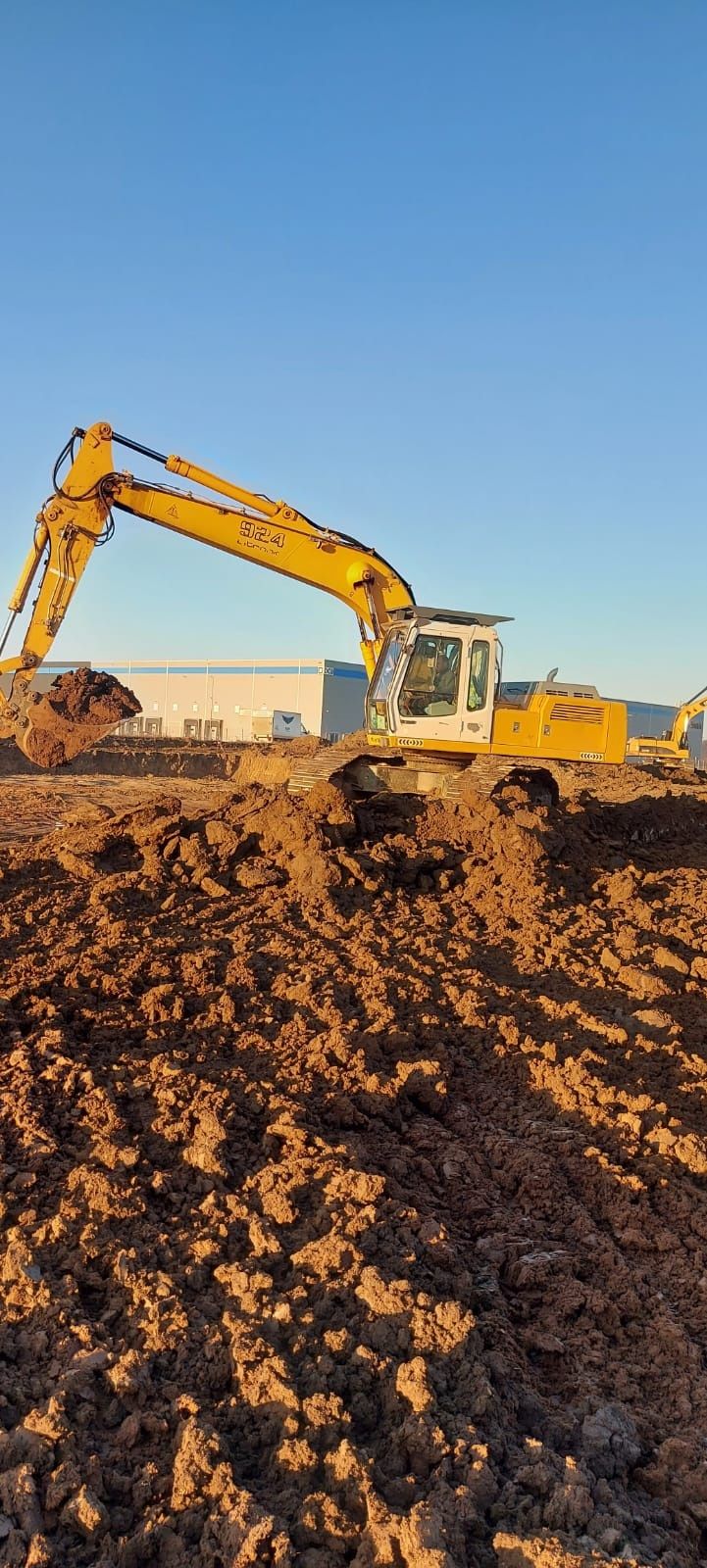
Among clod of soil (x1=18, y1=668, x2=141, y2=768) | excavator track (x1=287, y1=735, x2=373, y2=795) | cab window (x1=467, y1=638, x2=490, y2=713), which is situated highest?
cab window (x1=467, y1=638, x2=490, y2=713)

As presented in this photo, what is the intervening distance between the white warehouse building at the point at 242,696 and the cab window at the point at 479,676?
108 ft

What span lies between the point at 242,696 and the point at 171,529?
40.1 m

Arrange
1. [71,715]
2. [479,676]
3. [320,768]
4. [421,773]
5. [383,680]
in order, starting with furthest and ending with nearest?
[421,773] → [383,680] → [479,676] → [320,768] → [71,715]

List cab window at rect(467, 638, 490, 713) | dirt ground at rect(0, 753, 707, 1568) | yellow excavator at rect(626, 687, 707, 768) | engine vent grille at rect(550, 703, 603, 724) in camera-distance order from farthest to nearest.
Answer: yellow excavator at rect(626, 687, 707, 768) → engine vent grille at rect(550, 703, 603, 724) → cab window at rect(467, 638, 490, 713) → dirt ground at rect(0, 753, 707, 1568)

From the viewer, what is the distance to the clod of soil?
34.2ft

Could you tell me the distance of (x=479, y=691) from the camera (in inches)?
449

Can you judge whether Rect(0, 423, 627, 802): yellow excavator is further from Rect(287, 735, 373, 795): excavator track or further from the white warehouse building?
the white warehouse building

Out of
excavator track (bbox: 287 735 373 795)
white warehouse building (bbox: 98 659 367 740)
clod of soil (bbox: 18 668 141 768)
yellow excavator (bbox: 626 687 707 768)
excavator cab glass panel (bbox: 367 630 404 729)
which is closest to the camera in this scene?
clod of soil (bbox: 18 668 141 768)

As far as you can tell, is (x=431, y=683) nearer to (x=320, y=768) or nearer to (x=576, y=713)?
(x=320, y=768)

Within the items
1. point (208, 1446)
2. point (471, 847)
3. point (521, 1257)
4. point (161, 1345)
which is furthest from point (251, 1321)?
point (471, 847)

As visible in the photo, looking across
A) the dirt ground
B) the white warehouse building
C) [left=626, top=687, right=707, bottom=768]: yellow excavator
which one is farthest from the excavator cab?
Answer: the white warehouse building

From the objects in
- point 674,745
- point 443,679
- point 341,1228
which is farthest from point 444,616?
point 674,745

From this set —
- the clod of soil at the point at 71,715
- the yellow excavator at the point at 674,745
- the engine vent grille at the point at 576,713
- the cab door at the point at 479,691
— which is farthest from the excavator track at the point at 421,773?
the yellow excavator at the point at 674,745

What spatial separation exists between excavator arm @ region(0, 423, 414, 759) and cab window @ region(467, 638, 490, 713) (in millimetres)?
1279
